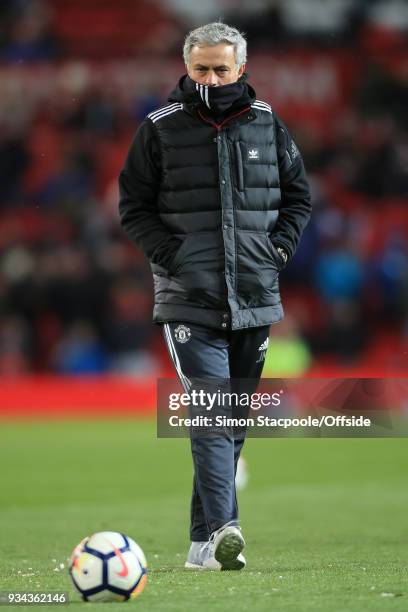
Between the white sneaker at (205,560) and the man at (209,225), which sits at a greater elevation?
the man at (209,225)

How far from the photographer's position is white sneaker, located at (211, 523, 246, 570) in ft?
18.4

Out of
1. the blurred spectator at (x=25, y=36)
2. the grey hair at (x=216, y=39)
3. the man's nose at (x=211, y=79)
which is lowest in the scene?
the man's nose at (x=211, y=79)

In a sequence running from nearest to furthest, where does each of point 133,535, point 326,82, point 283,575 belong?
point 283,575 < point 133,535 < point 326,82

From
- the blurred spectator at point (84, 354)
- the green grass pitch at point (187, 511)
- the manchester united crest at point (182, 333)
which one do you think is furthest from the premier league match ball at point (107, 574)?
the blurred spectator at point (84, 354)

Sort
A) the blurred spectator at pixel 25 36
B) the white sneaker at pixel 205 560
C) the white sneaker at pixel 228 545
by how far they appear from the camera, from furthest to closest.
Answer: the blurred spectator at pixel 25 36, the white sneaker at pixel 205 560, the white sneaker at pixel 228 545

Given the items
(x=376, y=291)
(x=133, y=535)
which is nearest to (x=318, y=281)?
(x=376, y=291)

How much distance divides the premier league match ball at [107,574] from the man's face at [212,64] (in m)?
2.12

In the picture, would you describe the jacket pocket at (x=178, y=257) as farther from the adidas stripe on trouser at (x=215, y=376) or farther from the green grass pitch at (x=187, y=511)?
the green grass pitch at (x=187, y=511)

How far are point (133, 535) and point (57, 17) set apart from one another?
13641 millimetres

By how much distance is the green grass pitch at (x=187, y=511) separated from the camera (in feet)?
16.9

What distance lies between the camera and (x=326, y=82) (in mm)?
19328

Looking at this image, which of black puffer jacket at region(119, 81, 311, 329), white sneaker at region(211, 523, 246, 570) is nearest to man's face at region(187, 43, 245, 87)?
black puffer jacket at region(119, 81, 311, 329)

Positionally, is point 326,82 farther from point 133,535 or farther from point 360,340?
point 133,535

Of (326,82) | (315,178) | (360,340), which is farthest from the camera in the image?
(326,82)
